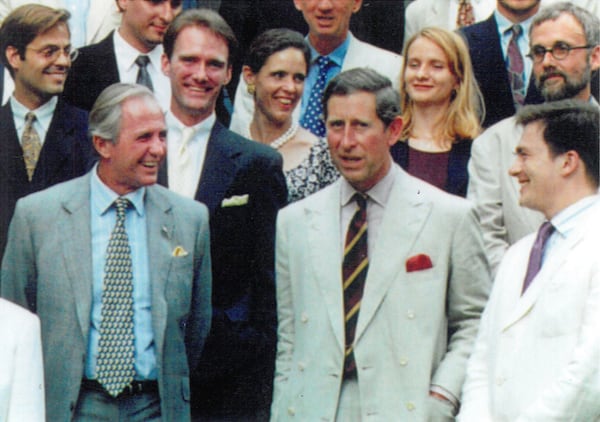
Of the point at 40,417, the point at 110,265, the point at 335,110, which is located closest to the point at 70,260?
the point at 110,265

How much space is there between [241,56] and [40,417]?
7.34ft

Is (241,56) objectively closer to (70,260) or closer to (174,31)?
(174,31)

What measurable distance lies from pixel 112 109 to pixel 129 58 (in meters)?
0.90

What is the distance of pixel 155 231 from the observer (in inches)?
203

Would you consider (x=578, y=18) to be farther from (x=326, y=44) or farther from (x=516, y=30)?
(x=326, y=44)

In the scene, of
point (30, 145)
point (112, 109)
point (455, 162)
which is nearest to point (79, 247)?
point (112, 109)

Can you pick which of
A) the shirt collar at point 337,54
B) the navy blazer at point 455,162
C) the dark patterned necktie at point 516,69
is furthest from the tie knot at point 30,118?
the dark patterned necktie at point 516,69

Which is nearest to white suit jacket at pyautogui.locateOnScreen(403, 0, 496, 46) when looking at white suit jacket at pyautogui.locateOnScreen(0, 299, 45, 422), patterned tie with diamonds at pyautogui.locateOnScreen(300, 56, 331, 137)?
patterned tie with diamonds at pyautogui.locateOnScreen(300, 56, 331, 137)

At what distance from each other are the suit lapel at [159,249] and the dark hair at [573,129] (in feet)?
4.59

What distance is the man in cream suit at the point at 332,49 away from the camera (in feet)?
20.0

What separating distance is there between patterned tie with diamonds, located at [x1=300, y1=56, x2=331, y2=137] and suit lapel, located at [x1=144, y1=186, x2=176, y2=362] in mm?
1001

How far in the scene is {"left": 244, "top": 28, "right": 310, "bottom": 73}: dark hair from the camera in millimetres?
5922

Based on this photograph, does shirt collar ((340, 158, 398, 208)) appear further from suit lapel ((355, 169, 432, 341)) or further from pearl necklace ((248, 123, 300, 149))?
pearl necklace ((248, 123, 300, 149))

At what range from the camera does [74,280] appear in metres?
5.01
